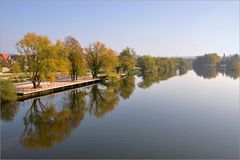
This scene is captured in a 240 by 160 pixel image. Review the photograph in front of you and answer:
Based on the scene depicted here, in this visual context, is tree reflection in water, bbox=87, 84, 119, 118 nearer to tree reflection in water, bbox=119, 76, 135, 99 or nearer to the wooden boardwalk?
tree reflection in water, bbox=119, 76, 135, 99

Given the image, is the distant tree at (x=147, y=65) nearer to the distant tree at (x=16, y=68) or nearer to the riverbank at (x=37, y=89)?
the riverbank at (x=37, y=89)

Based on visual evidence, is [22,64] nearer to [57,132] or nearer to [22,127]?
[22,127]

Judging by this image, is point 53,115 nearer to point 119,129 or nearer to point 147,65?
point 119,129

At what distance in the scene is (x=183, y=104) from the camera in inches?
1566

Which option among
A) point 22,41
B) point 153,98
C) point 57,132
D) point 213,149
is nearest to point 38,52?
point 22,41

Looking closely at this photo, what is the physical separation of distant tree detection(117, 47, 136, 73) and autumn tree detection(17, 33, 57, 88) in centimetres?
5289

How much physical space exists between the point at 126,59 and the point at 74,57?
38.4m

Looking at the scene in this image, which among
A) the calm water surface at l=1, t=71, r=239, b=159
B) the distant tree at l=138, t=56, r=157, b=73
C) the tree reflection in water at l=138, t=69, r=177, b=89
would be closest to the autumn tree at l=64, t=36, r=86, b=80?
the tree reflection in water at l=138, t=69, r=177, b=89

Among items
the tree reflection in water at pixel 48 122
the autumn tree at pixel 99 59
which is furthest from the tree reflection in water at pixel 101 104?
the autumn tree at pixel 99 59

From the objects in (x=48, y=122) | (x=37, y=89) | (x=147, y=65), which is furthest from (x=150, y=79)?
(x=48, y=122)

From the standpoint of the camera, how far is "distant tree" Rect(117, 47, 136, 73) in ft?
328

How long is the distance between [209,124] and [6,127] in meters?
20.7

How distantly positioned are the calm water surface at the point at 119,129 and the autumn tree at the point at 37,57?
7376 mm

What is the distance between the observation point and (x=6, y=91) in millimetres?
36438
